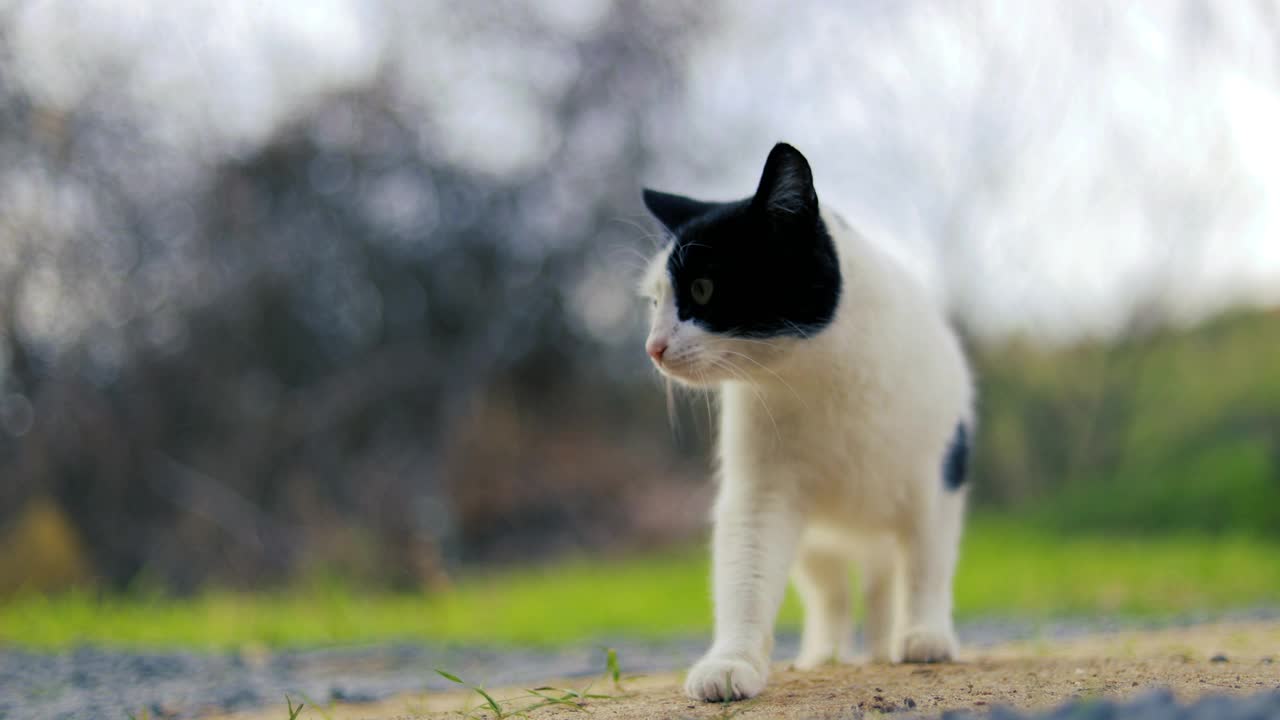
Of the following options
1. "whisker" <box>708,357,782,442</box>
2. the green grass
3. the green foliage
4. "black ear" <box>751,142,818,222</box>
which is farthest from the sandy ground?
the green foliage

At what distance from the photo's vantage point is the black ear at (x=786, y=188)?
2.03 m

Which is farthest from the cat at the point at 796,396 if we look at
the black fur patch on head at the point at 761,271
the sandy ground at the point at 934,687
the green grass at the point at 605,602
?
the green grass at the point at 605,602

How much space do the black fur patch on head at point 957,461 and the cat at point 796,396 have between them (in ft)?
0.03

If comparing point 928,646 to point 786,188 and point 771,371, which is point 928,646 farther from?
point 786,188

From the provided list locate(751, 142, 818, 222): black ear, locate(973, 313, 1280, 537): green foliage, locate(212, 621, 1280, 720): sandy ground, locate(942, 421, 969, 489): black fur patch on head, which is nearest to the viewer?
locate(212, 621, 1280, 720): sandy ground

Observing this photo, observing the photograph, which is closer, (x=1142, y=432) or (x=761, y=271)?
(x=761, y=271)

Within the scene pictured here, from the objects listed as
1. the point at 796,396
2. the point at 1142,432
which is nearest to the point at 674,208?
the point at 796,396

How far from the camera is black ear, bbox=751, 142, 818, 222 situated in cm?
203

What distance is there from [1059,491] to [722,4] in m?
5.49

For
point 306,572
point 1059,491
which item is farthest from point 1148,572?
point 306,572

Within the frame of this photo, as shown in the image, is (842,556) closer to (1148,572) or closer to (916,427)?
(916,427)

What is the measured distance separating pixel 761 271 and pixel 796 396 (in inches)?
12.3

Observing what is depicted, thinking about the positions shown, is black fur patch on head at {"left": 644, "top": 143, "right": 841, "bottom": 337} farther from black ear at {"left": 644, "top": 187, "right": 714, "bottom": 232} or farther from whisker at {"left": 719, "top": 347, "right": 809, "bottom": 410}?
black ear at {"left": 644, "top": 187, "right": 714, "bottom": 232}

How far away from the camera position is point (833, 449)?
2225 mm
